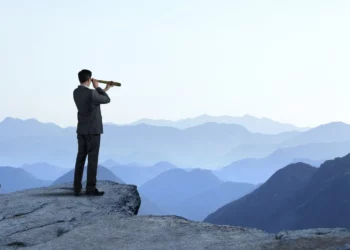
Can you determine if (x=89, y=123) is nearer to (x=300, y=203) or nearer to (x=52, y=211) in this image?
(x=52, y=211)

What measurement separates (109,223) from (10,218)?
8.01 feet

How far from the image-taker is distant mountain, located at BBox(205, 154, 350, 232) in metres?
141

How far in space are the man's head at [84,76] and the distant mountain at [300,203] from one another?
5198 inches

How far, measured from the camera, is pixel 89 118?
1022cm

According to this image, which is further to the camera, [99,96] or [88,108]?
[88,108]

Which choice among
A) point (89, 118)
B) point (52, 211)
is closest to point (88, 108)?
point (89, 118)

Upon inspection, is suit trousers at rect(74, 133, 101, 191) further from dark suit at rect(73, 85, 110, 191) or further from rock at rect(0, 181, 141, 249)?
rock at rect(0, 181, 141, 249)

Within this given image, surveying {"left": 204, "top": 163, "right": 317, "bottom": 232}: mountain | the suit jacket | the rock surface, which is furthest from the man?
{"left": 204, "top": 163, "right": 317, "bottom": 232}: mountain

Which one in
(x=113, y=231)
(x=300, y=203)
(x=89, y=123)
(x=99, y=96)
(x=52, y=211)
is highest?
(x=99, y=96)

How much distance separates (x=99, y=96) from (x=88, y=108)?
45cm

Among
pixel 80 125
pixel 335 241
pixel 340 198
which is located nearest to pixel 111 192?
pixel 80 125

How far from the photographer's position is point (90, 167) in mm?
10344

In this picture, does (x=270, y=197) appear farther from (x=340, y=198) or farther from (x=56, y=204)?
(x=56, y=204)

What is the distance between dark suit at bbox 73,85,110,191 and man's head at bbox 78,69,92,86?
130 mm
